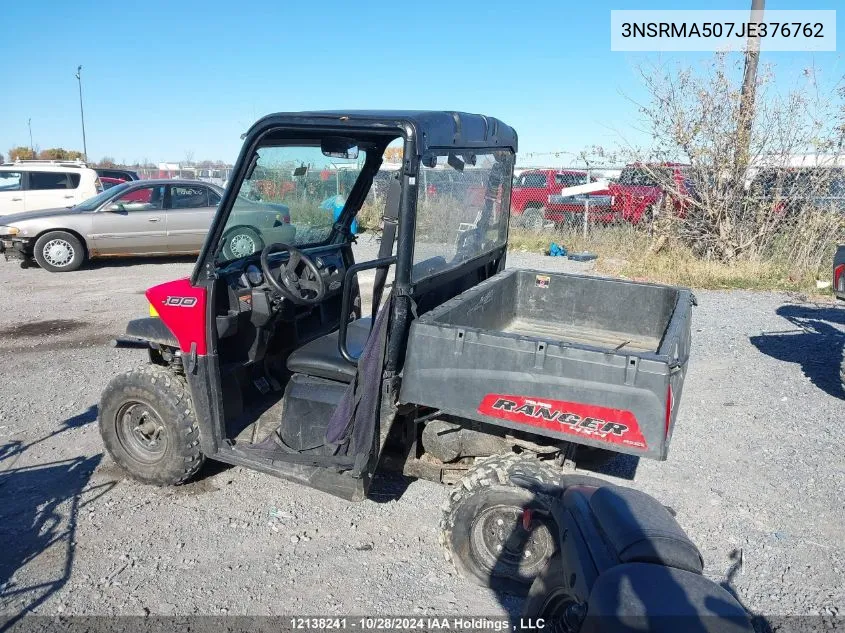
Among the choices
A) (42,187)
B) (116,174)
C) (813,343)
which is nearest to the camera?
(813,343)

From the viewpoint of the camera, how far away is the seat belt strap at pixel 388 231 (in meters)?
2.90

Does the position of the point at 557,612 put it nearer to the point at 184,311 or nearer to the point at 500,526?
the point at 500,526

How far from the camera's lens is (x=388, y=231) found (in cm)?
307

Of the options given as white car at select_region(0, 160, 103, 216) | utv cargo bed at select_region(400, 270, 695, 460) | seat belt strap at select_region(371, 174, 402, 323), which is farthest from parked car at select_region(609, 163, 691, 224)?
white car at select_region(0, 160, 103, 216)

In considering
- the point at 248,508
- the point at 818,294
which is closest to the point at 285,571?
the point at 248,508

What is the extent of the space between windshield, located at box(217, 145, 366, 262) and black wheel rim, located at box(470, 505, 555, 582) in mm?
1918

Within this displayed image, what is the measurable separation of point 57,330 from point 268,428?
463cm

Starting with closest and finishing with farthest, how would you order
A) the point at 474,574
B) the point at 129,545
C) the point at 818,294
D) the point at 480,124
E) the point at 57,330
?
the point at 474,574, the point at 129,545, the point at 480,124, the point at 57,330, the point at 818,294

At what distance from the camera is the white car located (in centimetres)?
1323

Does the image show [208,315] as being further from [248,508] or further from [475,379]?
[475,379]

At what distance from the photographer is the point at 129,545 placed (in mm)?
3234

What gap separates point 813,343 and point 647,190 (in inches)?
246

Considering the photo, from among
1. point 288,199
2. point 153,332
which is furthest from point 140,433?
point 288,199

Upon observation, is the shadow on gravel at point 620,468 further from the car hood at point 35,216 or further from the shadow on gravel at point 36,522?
the car hood at point 35,216
